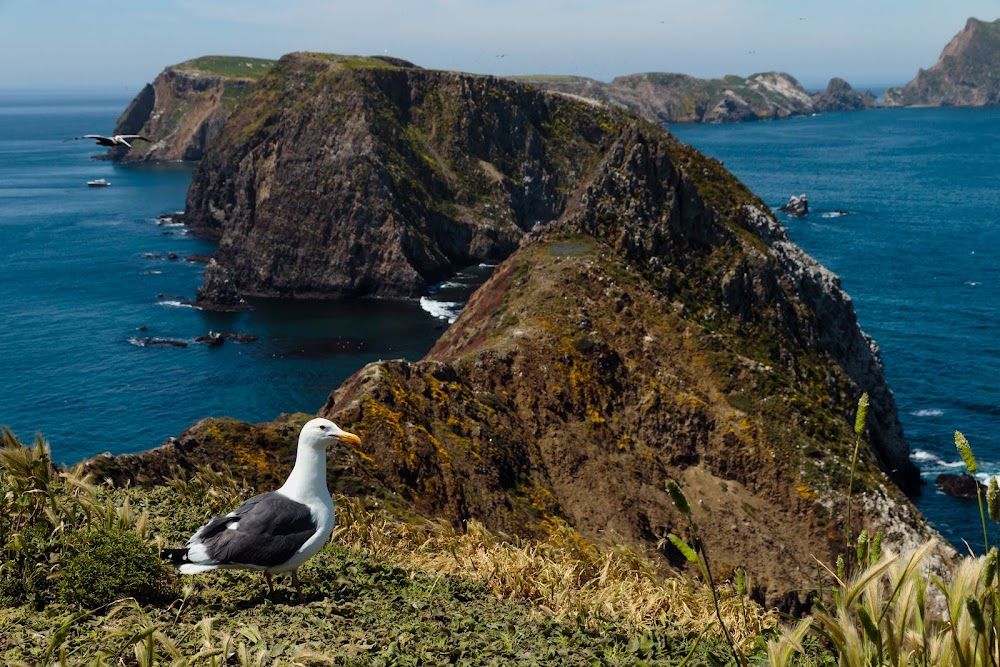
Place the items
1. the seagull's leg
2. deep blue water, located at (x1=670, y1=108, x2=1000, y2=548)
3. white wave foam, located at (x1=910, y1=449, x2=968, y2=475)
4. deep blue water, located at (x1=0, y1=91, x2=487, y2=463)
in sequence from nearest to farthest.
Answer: the seagull's leg < white wave foam, located at (x1=910, y1=449, x2=968, y2=475) < deep blue water, located at (x1=670, y1=108, x2=1000, y2=548) < deep blue water, located at (x1=0, y1=91, x2=487, y2=463)

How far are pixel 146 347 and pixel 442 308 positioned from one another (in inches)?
1471

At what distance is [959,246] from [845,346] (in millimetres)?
93419

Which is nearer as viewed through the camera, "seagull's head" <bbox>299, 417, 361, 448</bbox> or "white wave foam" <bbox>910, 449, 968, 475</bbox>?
"seagull's head" <bbox>299, 417, 361, 448</bbox>

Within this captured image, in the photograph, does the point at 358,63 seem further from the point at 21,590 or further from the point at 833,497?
the point at 21,590

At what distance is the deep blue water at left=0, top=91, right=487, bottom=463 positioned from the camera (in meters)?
81.0

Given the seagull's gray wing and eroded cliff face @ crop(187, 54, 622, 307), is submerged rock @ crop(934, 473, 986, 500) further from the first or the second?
eroded cliff face @ crop(187, 54, 622, 307)

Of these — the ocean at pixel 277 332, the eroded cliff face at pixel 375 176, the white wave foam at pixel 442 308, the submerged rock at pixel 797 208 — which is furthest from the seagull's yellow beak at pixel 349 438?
the submerged rock at pixel 797 208

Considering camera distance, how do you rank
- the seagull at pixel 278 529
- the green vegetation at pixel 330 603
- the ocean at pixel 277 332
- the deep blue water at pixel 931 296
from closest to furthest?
the green vegetation at pixel 330 603, the seagull at pixel 278 529, the deep blue water at pixel 931 296, the ocean at pixel 277 332

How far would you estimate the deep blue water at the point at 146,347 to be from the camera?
81.0 m

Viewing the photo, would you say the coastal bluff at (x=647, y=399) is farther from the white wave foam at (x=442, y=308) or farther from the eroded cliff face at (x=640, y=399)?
the white wave foam at (x=442, y=308)

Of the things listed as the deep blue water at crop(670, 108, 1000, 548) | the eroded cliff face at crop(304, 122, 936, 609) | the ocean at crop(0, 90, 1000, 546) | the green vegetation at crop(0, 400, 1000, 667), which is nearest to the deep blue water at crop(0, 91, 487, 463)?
the ocean at crop(0, 90, 1000, 546)

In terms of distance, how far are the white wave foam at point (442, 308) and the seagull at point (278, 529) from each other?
326 ft

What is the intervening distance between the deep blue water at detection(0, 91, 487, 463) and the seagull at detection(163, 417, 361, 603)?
63.4 metres

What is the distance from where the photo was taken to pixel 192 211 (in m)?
180
